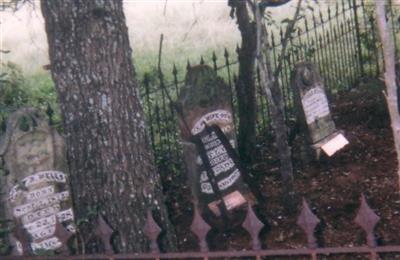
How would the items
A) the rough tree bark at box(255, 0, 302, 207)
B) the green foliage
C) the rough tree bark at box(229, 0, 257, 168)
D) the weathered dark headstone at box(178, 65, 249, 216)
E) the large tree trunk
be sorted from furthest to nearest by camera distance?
1. the green foliage
2. the rough tree bark at box(229, 0, 257, 168)
3. the weathered dark headstone at box(178, 65, 249, 216)
4. the rough tree bark at box(255, 0, 302, 207)
5. the large tree trunk

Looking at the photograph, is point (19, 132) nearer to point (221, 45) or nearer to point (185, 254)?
point (185, 254)

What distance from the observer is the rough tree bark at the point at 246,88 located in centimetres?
659

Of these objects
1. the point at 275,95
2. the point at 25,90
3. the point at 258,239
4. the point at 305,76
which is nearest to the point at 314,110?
the point at 305,76

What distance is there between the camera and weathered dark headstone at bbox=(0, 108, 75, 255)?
178 inches

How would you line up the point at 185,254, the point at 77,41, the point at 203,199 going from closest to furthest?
the point at 185,254 < the point at 77,41 < the point at 203,199

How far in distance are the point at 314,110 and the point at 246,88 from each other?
27.0 inches

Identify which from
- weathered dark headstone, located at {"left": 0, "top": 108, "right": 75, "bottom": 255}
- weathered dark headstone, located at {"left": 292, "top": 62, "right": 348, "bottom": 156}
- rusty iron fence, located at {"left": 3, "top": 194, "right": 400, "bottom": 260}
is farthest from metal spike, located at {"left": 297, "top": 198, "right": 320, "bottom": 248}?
weathered dark headstone, located at {"left": 292, "top": 62, "right": 348, "bottom": 156}

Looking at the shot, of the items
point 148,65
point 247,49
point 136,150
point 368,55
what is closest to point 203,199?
point 136,150

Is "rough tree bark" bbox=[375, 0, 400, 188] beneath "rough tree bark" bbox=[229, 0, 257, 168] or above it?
above

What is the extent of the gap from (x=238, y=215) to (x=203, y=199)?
297mm

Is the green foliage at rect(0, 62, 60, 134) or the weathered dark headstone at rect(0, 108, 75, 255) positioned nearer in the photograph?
the weathered dark headstone at rect(0, 108, 75, 255)

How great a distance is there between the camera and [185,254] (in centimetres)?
333

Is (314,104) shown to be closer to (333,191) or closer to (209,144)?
(333,191)

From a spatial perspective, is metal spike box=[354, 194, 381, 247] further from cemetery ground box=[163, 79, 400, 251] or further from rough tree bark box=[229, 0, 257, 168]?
rough tree bark box=[229, 0, 257, 168]
